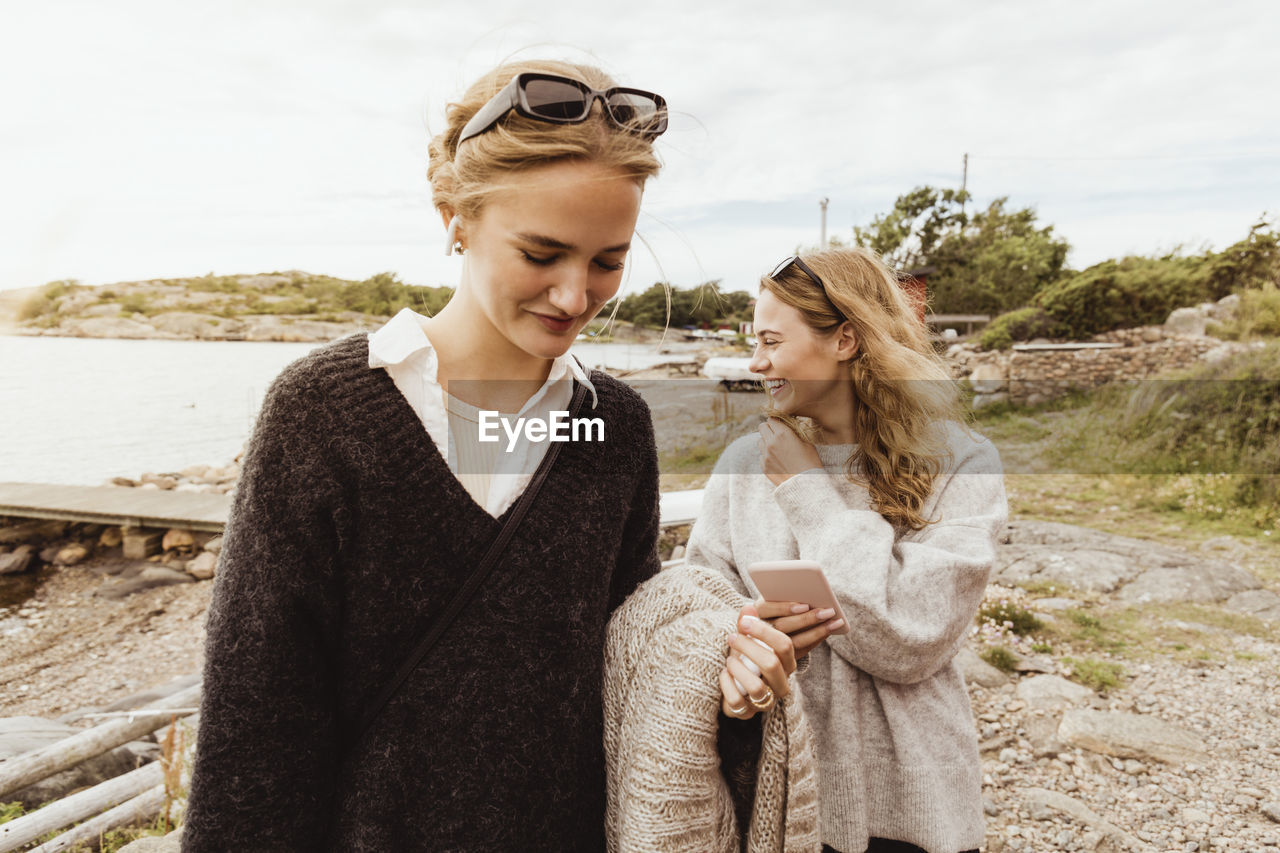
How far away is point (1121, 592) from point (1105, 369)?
10.3 metres

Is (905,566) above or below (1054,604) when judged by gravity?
above

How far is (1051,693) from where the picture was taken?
4.00 metres

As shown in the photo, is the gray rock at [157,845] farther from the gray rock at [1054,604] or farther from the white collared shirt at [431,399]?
the gray rock at [1054,604]

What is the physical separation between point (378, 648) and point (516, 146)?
29.8 inches

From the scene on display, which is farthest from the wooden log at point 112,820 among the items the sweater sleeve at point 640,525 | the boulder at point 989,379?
the boulder at point 989,379

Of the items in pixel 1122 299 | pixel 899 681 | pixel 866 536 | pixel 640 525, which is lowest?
pixel 899 681

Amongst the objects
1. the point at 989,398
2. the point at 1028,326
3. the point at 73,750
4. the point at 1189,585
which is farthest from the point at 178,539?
the point at 1028,326

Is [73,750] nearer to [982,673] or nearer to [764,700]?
[764,700]

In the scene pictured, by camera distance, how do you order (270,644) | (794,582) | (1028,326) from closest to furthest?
(270,644), (794,582), (1028,326)

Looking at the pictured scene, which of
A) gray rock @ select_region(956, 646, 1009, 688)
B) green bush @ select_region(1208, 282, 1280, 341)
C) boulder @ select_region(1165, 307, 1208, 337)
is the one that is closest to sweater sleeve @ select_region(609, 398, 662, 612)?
gray rock @ select_region(956, 646, 1009, 688)

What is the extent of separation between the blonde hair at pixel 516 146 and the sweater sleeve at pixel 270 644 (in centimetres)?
40

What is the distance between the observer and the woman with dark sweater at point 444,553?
3.05ft

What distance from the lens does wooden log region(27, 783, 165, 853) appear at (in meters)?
2.62

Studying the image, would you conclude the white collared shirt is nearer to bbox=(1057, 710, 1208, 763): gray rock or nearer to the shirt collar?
the shirt collar
